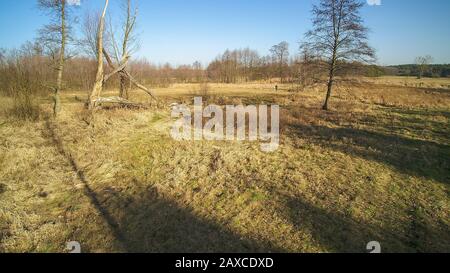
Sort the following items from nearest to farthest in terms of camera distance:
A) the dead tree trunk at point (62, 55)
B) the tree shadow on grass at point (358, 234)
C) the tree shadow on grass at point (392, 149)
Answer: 1. the tree shadow on grass at point (358, 234)
2. the tree shadow on grass at point (392, 149)
3. the dead tree trunk at point (62, 55)

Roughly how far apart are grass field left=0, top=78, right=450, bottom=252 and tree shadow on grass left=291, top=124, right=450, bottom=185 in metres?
0.05

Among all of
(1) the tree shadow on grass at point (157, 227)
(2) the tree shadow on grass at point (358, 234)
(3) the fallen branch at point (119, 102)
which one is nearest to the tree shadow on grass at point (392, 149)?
(2) the tree shadow on grass at point (358, 234)

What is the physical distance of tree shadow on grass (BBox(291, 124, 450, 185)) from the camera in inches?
332

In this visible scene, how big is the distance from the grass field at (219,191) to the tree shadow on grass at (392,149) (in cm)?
5

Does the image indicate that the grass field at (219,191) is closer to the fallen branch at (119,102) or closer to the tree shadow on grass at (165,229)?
the tree shadow on grass at (165,229)

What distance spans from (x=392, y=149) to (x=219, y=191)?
7.05 metres

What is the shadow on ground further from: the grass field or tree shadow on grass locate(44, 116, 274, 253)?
tree shadow on grass locate(44, 116, 274, 253)

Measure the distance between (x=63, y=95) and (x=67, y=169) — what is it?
21775 mm

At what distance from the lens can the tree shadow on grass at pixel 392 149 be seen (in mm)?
8438

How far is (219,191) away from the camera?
23.6 feet
